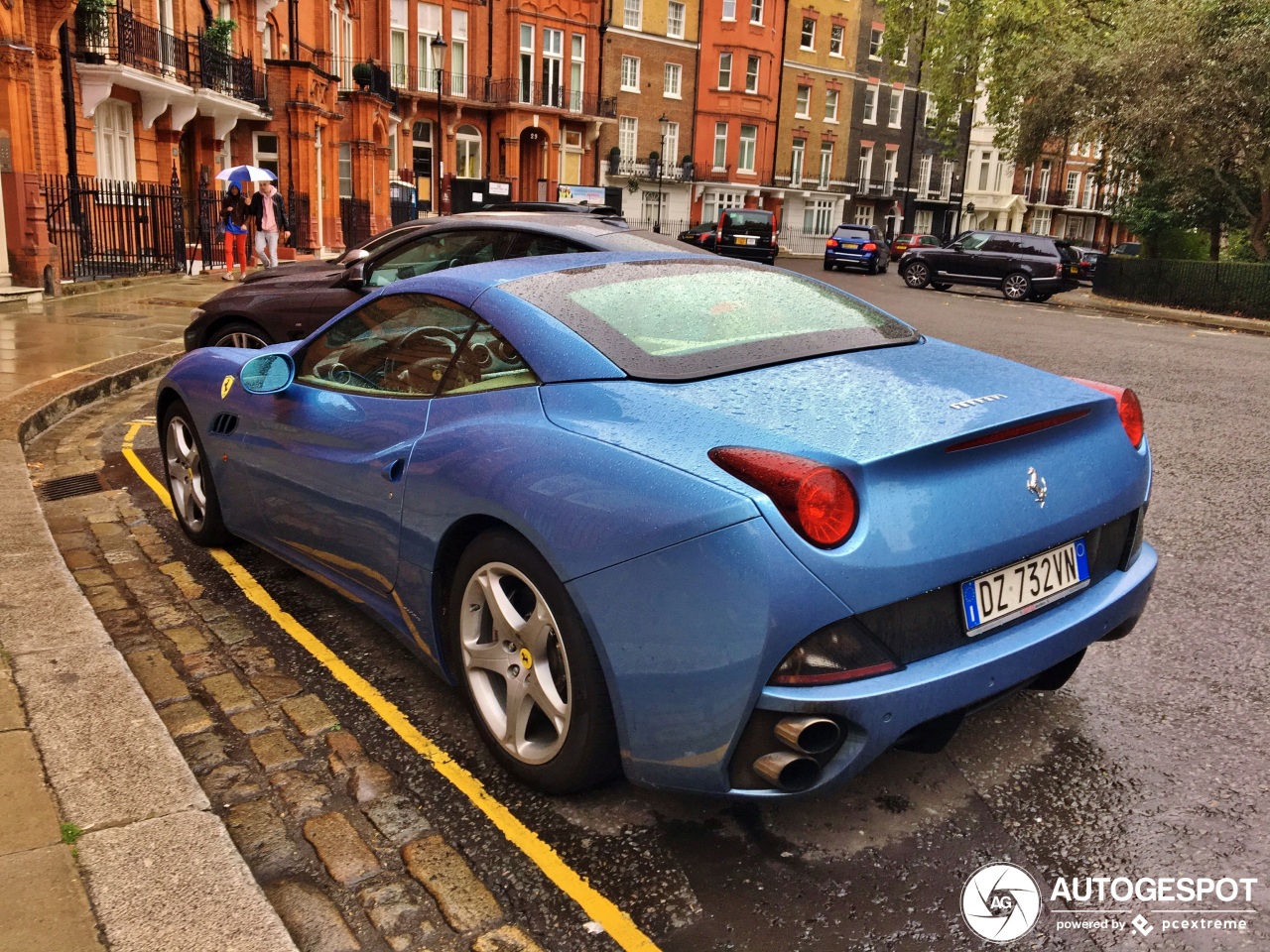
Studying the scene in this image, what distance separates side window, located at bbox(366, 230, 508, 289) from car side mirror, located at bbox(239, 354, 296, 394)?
2.82m

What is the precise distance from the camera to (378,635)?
4168 millimetres

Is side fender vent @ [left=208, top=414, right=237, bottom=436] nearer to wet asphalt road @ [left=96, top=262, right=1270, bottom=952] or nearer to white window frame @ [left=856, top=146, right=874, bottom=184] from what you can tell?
wet asphalt road @ [left=96, top=262, right=1270, bottom=952]

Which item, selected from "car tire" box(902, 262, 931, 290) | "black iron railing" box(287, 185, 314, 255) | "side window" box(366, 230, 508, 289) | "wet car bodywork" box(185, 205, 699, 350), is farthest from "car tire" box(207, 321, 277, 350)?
"car tire" box(902, 262, 931, 290)

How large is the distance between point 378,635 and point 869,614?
2360 millimetres

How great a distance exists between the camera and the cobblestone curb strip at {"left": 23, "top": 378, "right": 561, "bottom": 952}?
247 cm

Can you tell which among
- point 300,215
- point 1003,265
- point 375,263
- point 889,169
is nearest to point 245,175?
point 300,215

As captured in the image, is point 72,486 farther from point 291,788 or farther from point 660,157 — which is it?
point 660,157

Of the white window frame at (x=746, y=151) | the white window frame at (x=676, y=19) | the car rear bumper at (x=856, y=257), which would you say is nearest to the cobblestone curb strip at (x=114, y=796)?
the car rear bumper at (x=856, y=257)

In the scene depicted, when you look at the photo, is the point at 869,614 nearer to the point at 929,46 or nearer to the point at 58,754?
the point at 58,754

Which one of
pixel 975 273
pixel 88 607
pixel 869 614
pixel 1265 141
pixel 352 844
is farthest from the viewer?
pixel 975 273

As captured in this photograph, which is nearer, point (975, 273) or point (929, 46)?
point (975, 273)

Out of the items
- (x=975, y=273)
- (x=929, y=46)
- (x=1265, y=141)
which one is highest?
(x=929, y=46)

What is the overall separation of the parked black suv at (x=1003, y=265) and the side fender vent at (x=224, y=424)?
82.2ft

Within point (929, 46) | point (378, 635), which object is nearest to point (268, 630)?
point (378, 635)
